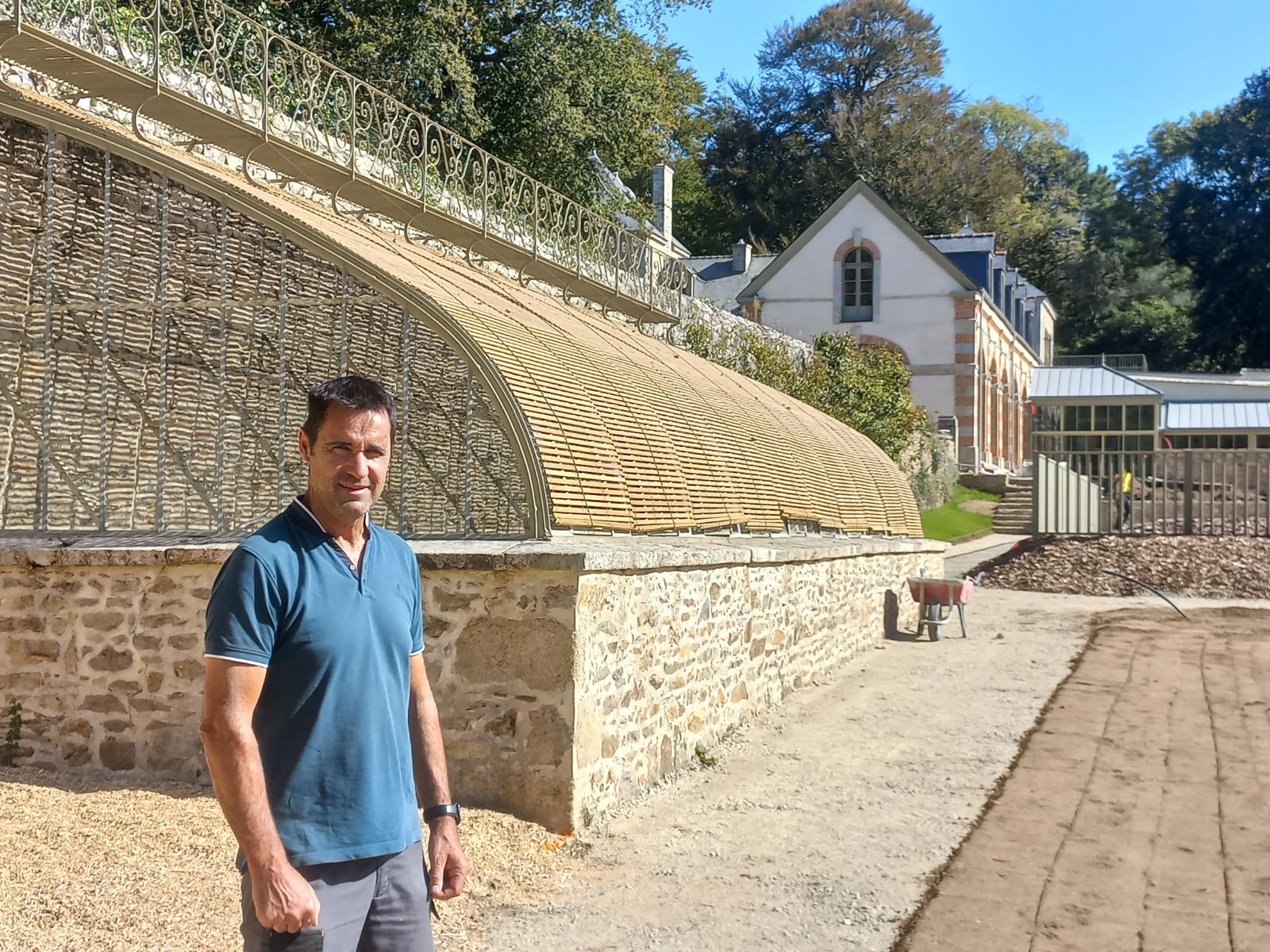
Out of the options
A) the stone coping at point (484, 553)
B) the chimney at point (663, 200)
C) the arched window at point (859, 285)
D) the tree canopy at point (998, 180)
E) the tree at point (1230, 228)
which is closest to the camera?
the stone coping at point (484, 553)

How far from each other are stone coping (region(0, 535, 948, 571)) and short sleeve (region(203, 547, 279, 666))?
13.6 feet

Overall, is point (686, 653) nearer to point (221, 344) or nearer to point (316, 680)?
point (221, 344)

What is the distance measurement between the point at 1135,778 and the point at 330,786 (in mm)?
7374

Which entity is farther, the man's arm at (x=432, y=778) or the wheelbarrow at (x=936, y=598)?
the wheelbarrow at (x=936, y=598)

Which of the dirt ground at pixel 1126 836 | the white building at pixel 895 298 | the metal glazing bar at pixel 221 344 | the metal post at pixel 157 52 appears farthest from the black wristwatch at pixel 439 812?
the white building at pixel 895 298

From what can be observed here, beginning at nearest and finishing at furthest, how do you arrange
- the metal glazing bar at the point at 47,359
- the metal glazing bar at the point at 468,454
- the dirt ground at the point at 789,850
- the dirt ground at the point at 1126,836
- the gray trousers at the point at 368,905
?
the gray trousers at the point at 368,905
the dirt ground at the point at 789,850
the dirt ground at the point at 1126,836
the metal glazing bar at the point at 468,454
the metal glazing bar at the point at 47,359

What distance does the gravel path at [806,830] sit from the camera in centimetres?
571

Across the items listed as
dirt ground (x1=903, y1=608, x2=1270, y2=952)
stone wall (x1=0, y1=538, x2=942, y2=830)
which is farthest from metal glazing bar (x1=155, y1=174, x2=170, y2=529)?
dirt ground (x1=903, y1=608, x2=1270, y2=952)

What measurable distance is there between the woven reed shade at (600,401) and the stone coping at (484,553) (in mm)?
358

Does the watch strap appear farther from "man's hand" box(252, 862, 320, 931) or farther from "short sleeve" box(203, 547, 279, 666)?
"short sleeve" box(203, 547, 279, 666)

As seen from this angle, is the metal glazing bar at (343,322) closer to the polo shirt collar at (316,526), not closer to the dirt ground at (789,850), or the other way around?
the dirt ground at (789,850)

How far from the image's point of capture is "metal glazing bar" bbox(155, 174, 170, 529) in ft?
27.3

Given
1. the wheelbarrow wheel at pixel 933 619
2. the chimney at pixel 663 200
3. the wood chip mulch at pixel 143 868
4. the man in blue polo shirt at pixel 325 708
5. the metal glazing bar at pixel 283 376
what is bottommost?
the wood chip mulch at pixel 143 868

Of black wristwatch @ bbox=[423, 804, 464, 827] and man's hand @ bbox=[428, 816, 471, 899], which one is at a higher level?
black wristwatch @ bbox=[423, 804, 464, 827]
